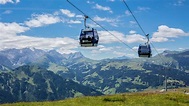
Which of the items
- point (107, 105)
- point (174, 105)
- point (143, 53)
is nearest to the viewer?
point (107, 105)

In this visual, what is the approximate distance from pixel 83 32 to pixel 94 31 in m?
1.44

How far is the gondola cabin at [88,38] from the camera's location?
122 feet

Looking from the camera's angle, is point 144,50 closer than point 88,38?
No

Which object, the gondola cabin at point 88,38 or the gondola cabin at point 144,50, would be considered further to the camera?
the gondola cabin at point 144,50

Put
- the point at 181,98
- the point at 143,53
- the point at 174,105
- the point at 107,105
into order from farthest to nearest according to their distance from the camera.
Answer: the point at 143,53 → the point at 181,98 → the point at 174,105 → the point at 107,105

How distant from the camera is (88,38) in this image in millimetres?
37281

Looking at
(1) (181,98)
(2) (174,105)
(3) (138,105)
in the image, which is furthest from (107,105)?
(1) (181,98)

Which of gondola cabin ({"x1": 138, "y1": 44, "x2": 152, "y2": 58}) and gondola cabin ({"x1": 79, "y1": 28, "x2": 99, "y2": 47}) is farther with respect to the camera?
gondola cabin ({"x1": 138, "y1": 44, "x2": 152, "y2": 58})

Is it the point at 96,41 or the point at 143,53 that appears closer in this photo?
the point at 96,41

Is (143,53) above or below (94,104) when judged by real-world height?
above

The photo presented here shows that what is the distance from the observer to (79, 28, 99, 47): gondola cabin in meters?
37.1

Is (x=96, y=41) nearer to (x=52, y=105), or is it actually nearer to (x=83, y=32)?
(x=83, y=32)

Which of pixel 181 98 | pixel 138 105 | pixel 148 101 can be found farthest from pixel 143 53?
pixel 138 105

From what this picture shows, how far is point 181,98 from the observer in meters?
43.3
